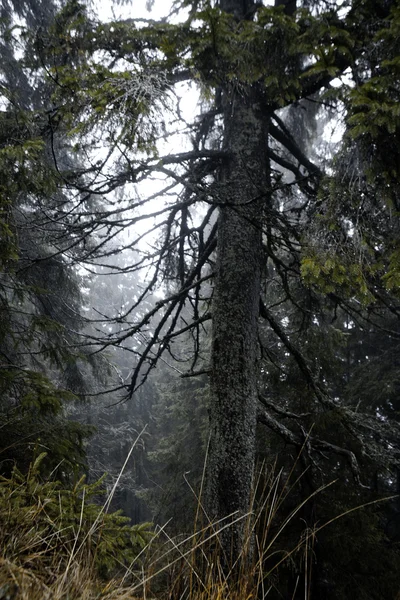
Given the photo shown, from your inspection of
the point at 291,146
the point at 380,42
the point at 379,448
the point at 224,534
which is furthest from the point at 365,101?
the point at 224,534

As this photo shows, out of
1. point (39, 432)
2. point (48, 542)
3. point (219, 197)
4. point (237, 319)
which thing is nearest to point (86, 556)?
point (48, 542)

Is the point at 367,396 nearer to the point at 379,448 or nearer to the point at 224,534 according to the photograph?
the point at 379,448

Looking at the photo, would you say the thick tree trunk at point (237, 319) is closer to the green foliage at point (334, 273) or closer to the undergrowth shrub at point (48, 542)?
the green foliage at point (334, 273)

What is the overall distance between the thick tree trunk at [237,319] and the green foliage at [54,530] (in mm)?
964

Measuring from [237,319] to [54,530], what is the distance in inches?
89.9

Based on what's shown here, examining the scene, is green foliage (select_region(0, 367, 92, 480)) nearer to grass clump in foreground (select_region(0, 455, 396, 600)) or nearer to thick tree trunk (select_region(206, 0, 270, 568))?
grass clump in foreground (select_region(0, 455, 396, 600))

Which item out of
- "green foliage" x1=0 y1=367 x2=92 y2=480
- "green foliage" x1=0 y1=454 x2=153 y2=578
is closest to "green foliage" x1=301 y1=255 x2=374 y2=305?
"green foliage" x1=0 y1=454 x2=153 y2=578

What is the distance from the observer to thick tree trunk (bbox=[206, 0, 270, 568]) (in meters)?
3.18

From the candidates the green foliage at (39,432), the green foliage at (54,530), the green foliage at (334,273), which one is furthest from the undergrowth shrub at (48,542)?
the green foliage at (334,273)

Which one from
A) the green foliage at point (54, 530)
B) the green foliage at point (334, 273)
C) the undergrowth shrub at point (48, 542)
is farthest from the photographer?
the green foliage at point (334, 273)

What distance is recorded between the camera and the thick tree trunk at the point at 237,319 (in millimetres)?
3182

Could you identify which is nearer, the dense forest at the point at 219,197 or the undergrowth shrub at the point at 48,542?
the undergrowth shrub at the point at 48,542

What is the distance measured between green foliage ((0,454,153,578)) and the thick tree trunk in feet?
3.16

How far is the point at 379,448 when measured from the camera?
369 cm
